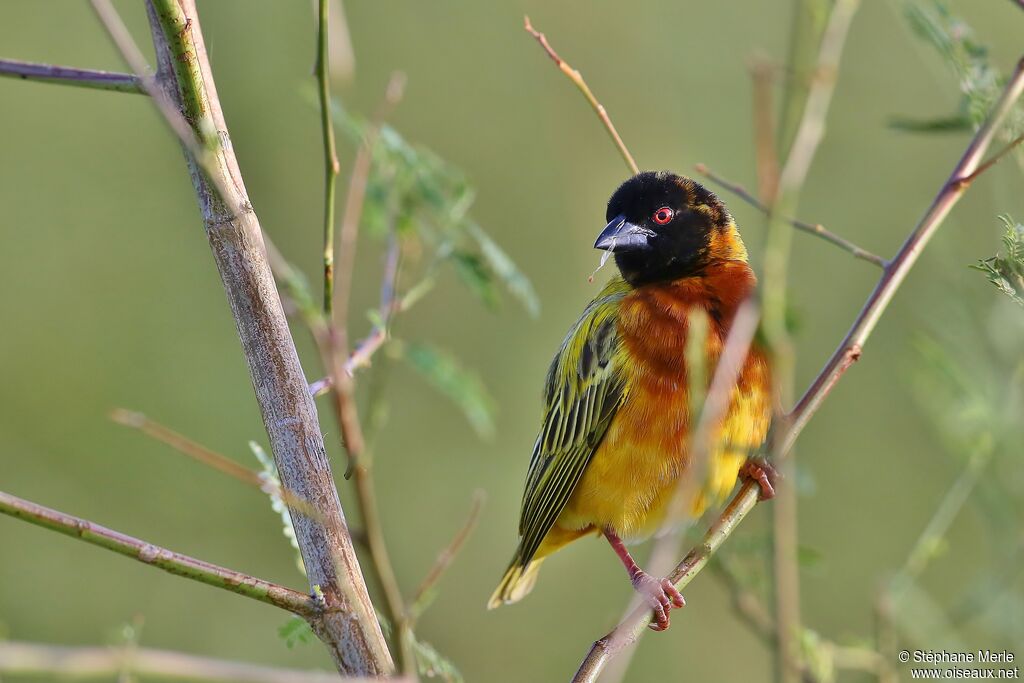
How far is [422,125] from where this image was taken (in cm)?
955

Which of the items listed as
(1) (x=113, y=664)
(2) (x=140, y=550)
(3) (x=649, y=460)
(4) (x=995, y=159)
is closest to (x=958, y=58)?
(4) (x=995, y=159)

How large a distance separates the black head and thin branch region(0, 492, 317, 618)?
2.34 metres

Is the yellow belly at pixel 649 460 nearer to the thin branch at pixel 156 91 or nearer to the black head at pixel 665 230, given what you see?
the black head at pixel 665 230

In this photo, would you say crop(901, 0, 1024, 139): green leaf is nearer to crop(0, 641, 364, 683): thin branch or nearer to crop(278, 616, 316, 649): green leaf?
crop(278, 616, 316, 649): green leaf

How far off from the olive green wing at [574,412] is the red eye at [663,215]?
0.27 metres

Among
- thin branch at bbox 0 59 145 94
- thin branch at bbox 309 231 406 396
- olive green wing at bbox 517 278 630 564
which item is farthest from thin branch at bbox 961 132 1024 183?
thin branch at bbox 0 59 145 94

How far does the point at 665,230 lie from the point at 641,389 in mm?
697

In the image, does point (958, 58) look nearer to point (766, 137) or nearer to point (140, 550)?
point (766, 137)

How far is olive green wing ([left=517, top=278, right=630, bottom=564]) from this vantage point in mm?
3846

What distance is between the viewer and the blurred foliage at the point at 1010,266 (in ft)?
6.88

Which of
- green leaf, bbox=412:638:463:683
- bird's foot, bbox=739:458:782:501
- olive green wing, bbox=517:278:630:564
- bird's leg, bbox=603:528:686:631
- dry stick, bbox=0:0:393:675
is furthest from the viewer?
olive green wing, bbox=517:278:630:564

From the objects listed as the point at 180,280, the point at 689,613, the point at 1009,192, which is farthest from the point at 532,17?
the point at 1009,192

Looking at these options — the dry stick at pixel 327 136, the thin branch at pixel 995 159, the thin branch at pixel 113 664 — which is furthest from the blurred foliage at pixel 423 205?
the thin branch at pixel 113 664

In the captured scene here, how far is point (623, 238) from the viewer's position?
13.3 feet
